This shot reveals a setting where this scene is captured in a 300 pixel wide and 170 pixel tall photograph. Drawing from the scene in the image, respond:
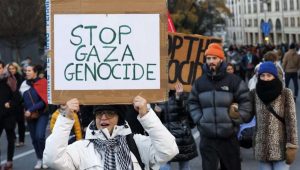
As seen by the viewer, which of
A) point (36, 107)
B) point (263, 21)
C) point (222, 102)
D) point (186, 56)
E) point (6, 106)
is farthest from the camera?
point (263, 21)

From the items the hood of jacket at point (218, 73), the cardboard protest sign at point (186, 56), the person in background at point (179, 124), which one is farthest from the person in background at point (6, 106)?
the hood of jacket at point (218, 73)

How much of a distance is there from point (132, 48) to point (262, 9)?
82314 millimetres

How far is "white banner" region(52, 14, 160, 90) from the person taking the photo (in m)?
3.46

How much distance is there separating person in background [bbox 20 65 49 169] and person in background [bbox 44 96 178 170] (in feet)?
17.4

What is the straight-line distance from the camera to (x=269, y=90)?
5.70 metres

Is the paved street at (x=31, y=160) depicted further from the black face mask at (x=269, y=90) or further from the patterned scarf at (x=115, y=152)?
the patterned scarf at (x=115, y=152)

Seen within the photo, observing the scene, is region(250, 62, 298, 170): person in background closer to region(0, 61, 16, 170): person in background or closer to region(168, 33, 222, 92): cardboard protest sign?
region(168, 33, 222, 92): cardboard protest sign

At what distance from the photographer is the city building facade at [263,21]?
68812 millimetres

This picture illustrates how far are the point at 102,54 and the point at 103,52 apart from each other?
1 centimetres

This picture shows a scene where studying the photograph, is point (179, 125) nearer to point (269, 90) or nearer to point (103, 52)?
point (269, 90)

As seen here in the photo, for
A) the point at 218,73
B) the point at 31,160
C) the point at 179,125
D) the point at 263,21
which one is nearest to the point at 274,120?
the point at 218,73

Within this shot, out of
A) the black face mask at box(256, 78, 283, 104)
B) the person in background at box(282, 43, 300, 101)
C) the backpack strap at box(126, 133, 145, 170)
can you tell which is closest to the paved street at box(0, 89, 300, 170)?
the black face mask at box(256, 78, 283, 104)

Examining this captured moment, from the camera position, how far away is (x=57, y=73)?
3.46m

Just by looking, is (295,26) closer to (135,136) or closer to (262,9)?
(262,9)
